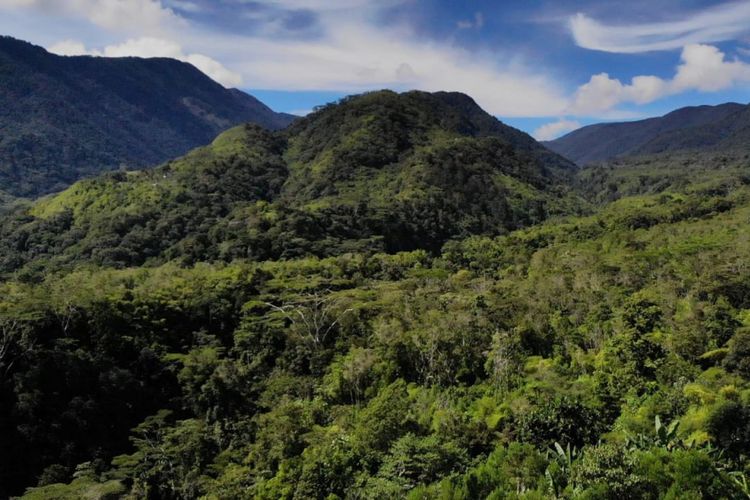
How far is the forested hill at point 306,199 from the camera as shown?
274 ft

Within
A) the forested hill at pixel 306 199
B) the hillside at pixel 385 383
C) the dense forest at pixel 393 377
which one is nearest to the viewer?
the hillside at pixel 385 383

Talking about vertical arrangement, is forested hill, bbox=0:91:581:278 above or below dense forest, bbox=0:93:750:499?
above

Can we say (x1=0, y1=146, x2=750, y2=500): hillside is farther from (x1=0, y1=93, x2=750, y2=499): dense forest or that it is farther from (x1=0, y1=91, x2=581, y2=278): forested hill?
(x1=0, y1=91, x2=581, y2=278): forested hill

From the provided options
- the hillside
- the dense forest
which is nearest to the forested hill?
the dense forest

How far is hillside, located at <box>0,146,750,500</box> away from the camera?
75.3ft

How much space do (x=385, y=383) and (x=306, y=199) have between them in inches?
3380

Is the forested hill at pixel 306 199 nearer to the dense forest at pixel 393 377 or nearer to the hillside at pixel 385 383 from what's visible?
the dense forest at pixel 393 377

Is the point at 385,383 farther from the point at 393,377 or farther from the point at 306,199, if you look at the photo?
the point at 306,199

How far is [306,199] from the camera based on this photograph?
4631 inches

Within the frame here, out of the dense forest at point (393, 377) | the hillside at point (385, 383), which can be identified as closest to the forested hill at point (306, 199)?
the dense forest at point (393, 377)

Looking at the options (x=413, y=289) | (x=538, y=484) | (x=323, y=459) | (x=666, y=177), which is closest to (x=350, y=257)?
(x=413, y=289)

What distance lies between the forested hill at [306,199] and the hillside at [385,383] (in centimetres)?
2834

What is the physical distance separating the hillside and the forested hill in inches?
1116

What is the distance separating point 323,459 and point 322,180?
333 ft
